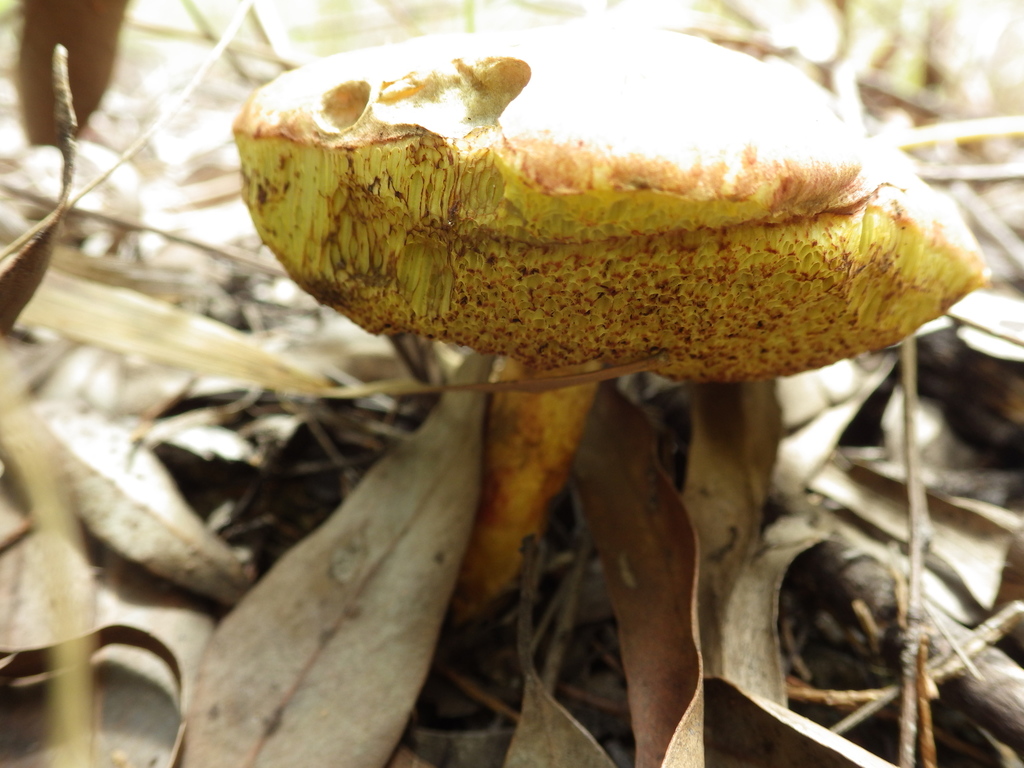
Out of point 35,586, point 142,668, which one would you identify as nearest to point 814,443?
point 142,668

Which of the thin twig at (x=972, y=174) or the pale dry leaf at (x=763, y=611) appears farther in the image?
the thin twig at (x=972, y=174)

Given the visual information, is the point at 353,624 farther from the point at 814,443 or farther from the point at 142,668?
the point at 814,443

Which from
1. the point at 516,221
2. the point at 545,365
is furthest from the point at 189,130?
the point at 516,221

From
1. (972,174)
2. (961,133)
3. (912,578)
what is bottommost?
(912,578)

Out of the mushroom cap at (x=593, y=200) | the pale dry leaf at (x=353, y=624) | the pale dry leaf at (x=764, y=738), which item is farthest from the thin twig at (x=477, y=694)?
the mushroom cap at (x=593, y=200)

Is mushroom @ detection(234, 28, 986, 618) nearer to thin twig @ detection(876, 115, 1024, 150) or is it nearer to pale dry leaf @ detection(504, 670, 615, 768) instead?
pale dry leaf @ detection(504, 670, 615, 768)

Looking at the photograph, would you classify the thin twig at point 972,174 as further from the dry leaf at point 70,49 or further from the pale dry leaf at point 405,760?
the dry leaf at point 70,49

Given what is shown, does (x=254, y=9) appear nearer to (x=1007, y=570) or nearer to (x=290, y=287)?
(x=290, y=287)
